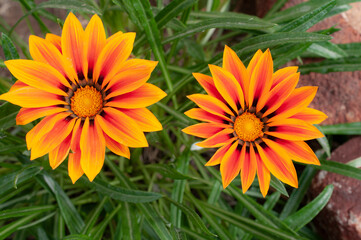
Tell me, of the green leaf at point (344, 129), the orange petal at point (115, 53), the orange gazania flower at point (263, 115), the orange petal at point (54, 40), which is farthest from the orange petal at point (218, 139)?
the green leaf at point (344, 129)

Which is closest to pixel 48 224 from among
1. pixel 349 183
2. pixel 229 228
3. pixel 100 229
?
pixel 100 229

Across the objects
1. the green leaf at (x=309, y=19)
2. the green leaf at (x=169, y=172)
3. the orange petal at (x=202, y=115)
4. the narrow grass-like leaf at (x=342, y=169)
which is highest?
the green leaf at (x=309, y=19)

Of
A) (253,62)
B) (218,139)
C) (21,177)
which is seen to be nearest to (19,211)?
(21,177)

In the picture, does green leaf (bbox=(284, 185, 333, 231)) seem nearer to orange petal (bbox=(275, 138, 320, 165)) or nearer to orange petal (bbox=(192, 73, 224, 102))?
orange petal (bbox=(275, 138, 320, 165))

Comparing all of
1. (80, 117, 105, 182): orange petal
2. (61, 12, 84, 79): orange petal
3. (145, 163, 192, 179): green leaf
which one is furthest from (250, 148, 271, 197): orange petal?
(61, 12, 84, 79): orange petal

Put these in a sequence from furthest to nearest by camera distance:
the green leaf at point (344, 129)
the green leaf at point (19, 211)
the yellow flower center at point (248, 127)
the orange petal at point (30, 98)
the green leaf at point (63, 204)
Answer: the green leaf at point (344, 129)
the green leaf at point (63, 204)
the green leaf at point (19, 211)
the yellow flower center at point (248, 127)
the orange petal at point (30, 98)

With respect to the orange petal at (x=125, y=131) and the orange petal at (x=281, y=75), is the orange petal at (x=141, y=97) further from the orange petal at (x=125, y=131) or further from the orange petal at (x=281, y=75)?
the orange petal at (x=281, y=75)
